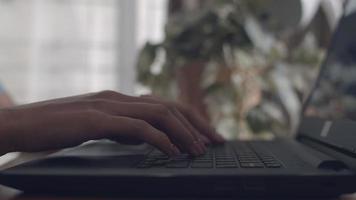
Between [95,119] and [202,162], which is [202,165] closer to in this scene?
[202,162]

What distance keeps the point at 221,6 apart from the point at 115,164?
3.70 feet

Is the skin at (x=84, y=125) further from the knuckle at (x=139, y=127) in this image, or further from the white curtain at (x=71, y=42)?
the white curtain at (x=71, y=42)

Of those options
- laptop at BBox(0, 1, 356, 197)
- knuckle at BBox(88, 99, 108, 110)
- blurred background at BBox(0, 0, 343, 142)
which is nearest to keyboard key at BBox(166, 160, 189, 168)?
laptop at BBox(0, 1, 356, 197)

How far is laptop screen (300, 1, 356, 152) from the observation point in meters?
0.68

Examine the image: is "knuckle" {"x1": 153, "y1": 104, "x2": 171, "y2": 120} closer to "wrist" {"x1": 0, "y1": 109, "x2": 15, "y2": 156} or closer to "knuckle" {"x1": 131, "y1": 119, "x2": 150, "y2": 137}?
"knuckle" {"x1": 131, "y1": 119, "x2": 150, "y2": 137}

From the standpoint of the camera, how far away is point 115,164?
1.78ft

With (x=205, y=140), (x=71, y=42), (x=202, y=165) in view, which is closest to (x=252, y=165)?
(x=202, y=165)

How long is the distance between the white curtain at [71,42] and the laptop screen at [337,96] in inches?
44.4

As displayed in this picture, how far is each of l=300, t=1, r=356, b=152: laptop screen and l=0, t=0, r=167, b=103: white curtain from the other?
113 cm

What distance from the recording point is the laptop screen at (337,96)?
0.68m

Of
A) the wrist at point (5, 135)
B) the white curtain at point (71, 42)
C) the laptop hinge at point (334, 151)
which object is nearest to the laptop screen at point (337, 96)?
the laptop hinge at point (334, 151)

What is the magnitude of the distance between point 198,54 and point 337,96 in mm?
635
